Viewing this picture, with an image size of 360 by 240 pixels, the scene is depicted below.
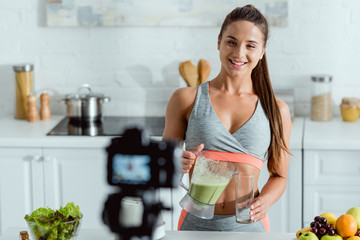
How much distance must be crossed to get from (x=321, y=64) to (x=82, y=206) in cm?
152

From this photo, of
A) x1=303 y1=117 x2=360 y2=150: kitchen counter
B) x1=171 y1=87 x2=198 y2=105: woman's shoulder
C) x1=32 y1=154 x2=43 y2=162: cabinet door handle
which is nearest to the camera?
x1=171 y1=87 x2=198 y2=105: woman's shoulder

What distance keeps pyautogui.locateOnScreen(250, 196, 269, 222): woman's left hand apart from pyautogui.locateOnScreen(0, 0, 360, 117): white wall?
165 cm

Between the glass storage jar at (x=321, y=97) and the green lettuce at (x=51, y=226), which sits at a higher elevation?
the glass storage jar at (x=321, y=97)

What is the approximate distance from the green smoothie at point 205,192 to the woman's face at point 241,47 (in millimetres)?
467

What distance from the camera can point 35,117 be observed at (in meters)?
3.44

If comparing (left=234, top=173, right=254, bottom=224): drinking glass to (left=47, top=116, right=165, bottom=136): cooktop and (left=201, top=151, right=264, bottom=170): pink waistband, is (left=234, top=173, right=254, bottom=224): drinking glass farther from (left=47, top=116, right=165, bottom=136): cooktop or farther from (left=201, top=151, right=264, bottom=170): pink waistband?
(left=47, top=116, right=165, bottom=136): cooktop

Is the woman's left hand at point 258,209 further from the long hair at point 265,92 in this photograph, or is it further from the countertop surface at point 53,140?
the countertop surface at point 53,140

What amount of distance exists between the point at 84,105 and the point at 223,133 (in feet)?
4.84

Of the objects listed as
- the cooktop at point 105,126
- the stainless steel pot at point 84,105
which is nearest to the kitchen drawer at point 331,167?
the cooktop at point 105,126

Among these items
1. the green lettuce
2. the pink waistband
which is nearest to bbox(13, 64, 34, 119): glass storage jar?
the pink waistband

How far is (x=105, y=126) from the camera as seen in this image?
3.35 m

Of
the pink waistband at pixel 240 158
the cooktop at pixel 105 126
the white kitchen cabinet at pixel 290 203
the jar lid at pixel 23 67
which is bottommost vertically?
the white kitchen cabinet at pixel 290 203

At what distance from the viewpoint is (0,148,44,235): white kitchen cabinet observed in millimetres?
3137

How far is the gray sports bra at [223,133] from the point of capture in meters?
2.05
